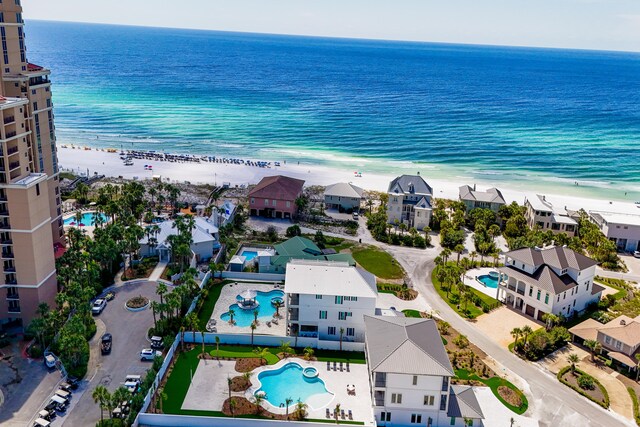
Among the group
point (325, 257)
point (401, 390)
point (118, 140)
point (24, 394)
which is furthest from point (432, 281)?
point (118, 140)

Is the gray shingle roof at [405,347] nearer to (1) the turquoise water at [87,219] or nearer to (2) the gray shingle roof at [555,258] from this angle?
(2) the gray shingle roof at [555,258]

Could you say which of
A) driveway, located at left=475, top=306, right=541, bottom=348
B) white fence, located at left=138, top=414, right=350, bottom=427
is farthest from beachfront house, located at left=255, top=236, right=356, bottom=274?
white fence, located at left=138, top=414, right=350, bottom=427

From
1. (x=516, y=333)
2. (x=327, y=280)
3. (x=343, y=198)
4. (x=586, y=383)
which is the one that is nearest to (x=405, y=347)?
(x=327, y=280)

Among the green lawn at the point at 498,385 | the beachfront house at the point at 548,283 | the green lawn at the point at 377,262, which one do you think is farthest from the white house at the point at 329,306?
the beachfront house at the point at 548,283

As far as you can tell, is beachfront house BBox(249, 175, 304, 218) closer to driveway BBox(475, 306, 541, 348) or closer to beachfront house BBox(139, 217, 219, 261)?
beachfront house BBox(139, 217, 219, 261)

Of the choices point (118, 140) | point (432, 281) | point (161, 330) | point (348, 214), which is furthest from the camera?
point (118, 140)

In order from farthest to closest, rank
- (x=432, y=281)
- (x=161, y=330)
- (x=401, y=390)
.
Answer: (x=432, y=281) < (x=161, y=330) < (x=401, y=390)

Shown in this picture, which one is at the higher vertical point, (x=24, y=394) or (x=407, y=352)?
(x=407, y=352)

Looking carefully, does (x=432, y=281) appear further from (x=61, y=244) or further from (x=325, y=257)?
(x=61, y=244)
